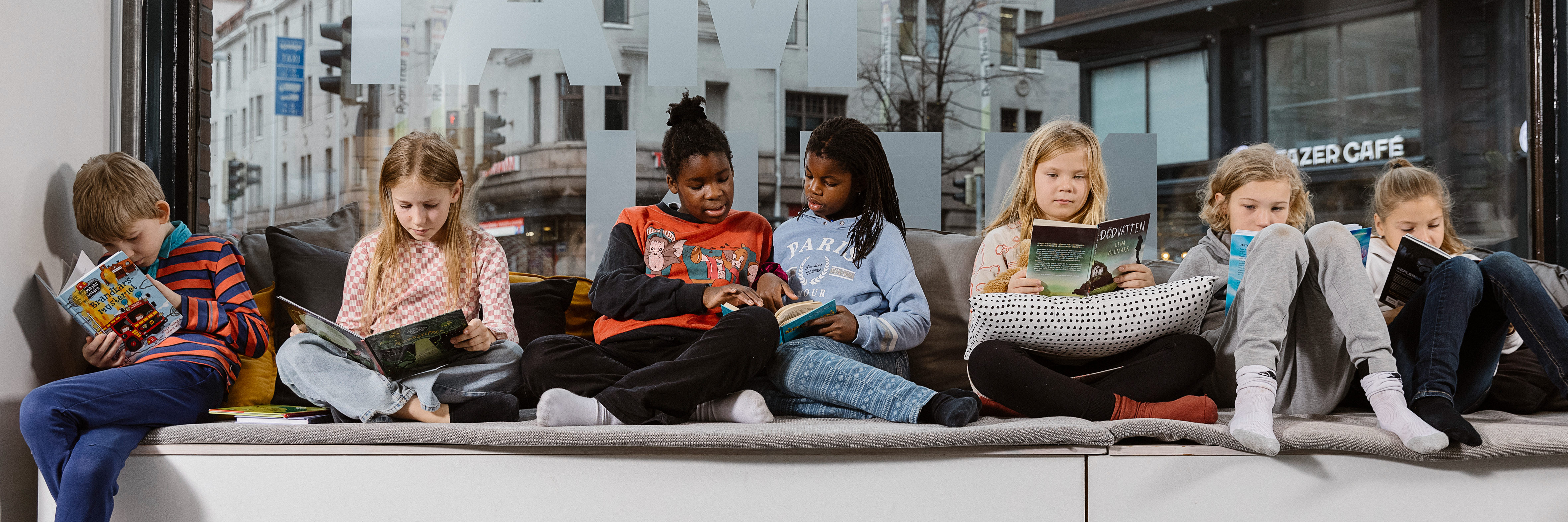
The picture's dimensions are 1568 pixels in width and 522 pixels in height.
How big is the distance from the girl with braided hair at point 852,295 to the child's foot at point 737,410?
128 millimetres

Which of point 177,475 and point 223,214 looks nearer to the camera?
point 177,475

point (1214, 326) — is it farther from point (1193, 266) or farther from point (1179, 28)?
point (1179, 28)

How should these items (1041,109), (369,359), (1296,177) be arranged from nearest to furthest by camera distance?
(369,359)
(1296,177)
(1041,109)

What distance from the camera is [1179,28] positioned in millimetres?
3133

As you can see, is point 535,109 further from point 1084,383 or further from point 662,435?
point 1084,383

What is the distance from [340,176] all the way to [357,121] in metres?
0.18

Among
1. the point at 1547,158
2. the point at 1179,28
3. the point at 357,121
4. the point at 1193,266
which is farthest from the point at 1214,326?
the point at 357,121

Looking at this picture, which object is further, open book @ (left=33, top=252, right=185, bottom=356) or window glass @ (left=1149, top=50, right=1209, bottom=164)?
window glass @ (left=1149, top=50, right=1209, bottom=164)

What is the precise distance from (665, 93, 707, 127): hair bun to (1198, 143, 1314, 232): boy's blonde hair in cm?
128

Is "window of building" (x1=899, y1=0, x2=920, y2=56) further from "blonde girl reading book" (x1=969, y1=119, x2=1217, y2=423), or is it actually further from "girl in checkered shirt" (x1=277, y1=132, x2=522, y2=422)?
"girl in checkered shirt" (x1=277, y1=132, x2=522, y2=422)

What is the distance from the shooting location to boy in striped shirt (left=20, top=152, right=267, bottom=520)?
58.7 inches

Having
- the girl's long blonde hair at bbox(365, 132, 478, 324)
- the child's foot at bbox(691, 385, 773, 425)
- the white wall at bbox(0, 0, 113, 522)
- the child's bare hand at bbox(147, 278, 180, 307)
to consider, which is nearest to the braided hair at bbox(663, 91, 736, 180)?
the girl's long blonde hair at bbox(365, 132, 478, 324)

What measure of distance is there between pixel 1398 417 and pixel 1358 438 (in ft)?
0.30

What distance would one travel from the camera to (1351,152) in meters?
3.05
